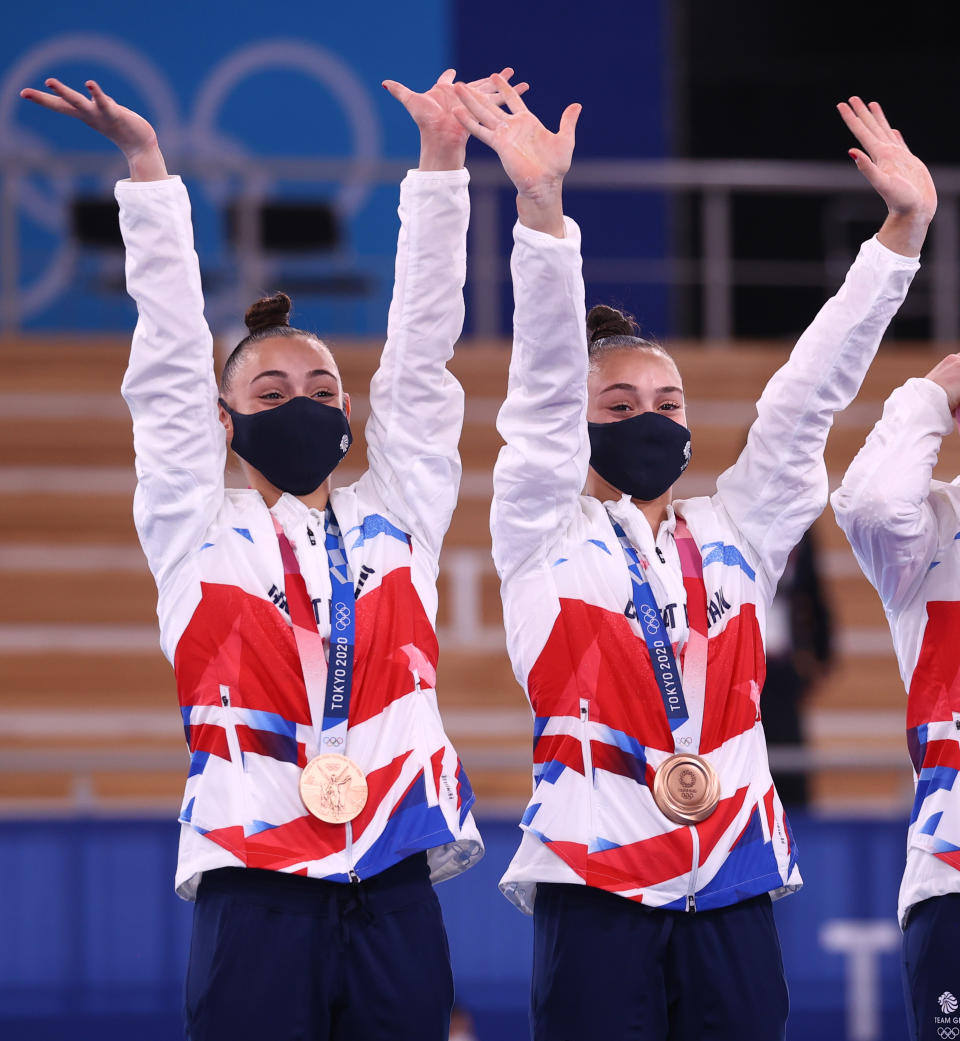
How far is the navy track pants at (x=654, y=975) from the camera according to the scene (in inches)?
128

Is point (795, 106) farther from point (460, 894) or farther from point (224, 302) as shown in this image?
point (460, 894)

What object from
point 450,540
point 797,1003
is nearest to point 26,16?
point 450,540

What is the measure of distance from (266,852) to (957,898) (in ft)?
4.42

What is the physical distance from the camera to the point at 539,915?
3.40 meters

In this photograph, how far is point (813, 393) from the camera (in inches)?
141

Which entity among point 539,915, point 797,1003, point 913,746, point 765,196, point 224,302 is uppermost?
point 765,196

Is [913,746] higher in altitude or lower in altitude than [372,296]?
lower

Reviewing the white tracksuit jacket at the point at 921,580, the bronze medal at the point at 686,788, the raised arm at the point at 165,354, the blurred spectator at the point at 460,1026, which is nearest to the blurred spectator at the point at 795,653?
the blurred spectator at the point at 460,1026

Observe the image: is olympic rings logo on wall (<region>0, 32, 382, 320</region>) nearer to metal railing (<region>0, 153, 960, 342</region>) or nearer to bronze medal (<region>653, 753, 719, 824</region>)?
metal railing (<region>0, 153, 960, 342</region>)

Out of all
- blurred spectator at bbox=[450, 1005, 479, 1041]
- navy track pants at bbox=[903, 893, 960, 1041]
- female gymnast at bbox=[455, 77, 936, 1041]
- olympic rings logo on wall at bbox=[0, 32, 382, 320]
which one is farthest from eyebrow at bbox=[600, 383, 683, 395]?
olympic rings logo on wall at bbox=[0, 32, 382, 320]

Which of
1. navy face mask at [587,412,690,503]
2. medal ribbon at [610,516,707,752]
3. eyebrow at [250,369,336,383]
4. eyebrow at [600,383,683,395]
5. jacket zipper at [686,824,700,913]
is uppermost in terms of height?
eyebrow at [250,369,336,383]

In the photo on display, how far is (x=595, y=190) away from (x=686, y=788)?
25.3ft

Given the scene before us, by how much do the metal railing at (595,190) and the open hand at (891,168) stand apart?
17.7ft

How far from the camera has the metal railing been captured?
9195mm
